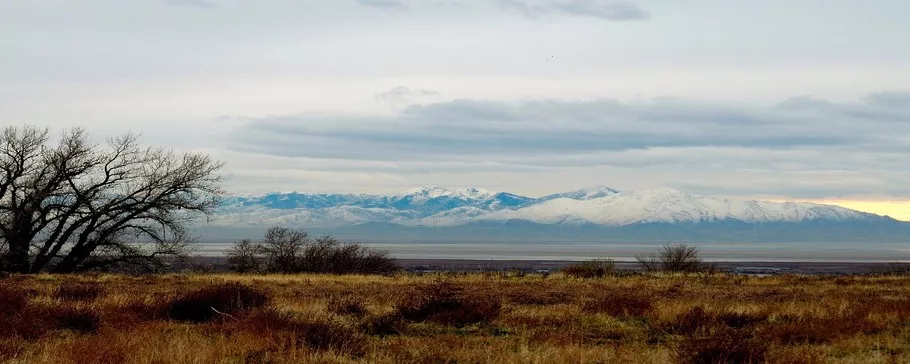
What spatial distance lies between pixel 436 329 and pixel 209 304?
4078 millimetres

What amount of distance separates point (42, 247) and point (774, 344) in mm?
34317

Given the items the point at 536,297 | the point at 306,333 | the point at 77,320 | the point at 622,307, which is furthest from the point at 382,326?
the point at 536,297

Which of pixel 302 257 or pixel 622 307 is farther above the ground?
pixel 302 257

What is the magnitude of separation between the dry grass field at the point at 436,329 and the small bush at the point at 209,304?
1.1 inches

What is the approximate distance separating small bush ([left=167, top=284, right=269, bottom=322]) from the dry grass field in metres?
0.03

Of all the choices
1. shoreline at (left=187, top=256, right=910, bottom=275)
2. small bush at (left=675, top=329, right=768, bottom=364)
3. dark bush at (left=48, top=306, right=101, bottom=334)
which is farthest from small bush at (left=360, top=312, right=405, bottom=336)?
shoreline at (left=187, top=256, right=910, bottom=275)

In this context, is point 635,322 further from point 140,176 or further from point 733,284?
point 140,176

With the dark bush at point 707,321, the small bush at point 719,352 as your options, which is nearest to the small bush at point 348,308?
the dark bush at point 707,321

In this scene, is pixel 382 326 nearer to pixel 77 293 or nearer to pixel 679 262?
pixel 77 293

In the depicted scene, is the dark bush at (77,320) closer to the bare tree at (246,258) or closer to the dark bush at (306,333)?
the dark bush at (306,333)

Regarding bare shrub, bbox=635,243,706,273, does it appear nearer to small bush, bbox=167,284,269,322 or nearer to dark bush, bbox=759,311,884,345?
dark bush, bbox=759,311,884,345

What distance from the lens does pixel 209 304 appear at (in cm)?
1557

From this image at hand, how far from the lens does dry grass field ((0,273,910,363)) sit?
35.2 feet

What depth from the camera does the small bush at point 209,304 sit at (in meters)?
15.2
